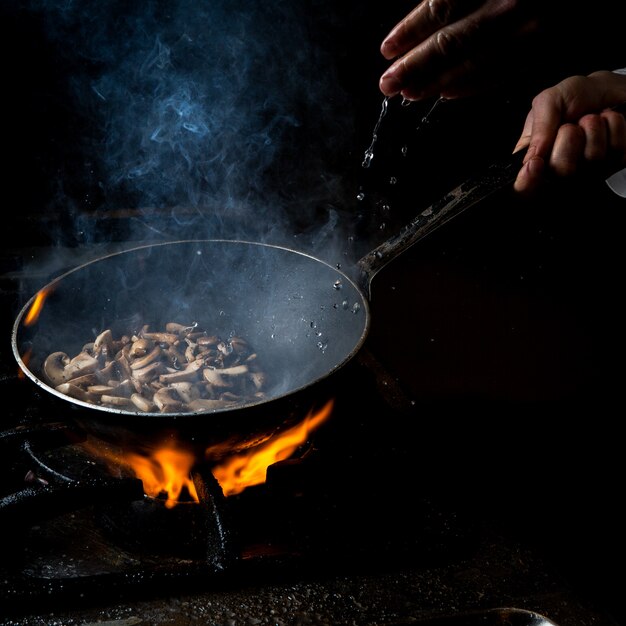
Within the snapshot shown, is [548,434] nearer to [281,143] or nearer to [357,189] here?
[357,189]

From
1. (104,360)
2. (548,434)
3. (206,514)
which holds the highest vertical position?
(104,360)

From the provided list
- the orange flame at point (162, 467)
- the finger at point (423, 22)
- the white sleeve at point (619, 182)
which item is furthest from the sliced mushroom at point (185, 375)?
the white sleeve at point (619, 182)

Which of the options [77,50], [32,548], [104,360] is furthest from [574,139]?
[77,50]

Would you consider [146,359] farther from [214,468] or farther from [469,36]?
[469,36]

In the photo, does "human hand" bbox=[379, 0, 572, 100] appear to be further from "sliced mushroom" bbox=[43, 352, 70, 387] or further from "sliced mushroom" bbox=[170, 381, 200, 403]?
"sliced mushroom" bbox=[43, 352, 70, 387]

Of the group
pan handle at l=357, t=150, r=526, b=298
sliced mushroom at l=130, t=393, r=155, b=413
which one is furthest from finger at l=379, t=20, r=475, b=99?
sliced mushroom at l=130, t=393, r=155, b=413
